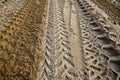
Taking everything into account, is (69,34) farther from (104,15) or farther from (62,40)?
(104,15)

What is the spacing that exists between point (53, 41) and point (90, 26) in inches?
58.8

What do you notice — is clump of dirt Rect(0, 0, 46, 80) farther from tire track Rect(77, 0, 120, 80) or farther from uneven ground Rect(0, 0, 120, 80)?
tire track Rect(77, 0, 120, 80)

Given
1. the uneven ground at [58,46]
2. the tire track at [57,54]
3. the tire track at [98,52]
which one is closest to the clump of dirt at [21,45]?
the uneven ground at [58,46]

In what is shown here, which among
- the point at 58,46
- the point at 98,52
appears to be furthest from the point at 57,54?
the point at 98,52

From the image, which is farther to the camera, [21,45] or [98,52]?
[98,52]

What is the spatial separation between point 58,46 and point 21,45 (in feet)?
2.56

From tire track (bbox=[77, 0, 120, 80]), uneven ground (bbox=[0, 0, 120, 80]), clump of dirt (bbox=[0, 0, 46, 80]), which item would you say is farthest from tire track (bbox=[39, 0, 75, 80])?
tire track (bbox=[77, 0, 120, 80])

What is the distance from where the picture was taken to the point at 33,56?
3.12 m

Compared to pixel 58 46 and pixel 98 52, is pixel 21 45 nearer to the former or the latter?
pixel 58 46

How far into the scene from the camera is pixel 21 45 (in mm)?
3373

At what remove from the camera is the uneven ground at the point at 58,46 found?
2.83 m

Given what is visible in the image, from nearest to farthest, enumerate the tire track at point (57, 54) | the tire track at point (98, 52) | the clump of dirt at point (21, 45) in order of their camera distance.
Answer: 1. the clump of dirt at point (21, 45)
2. the tire track at point (57, 54)
3. the tire track at point (98, 52)

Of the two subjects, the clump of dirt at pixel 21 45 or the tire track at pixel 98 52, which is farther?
the tire track at pixel 98 52

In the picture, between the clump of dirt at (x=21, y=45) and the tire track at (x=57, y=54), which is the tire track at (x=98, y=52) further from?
the clump of dirt at (x=21, y=45)
